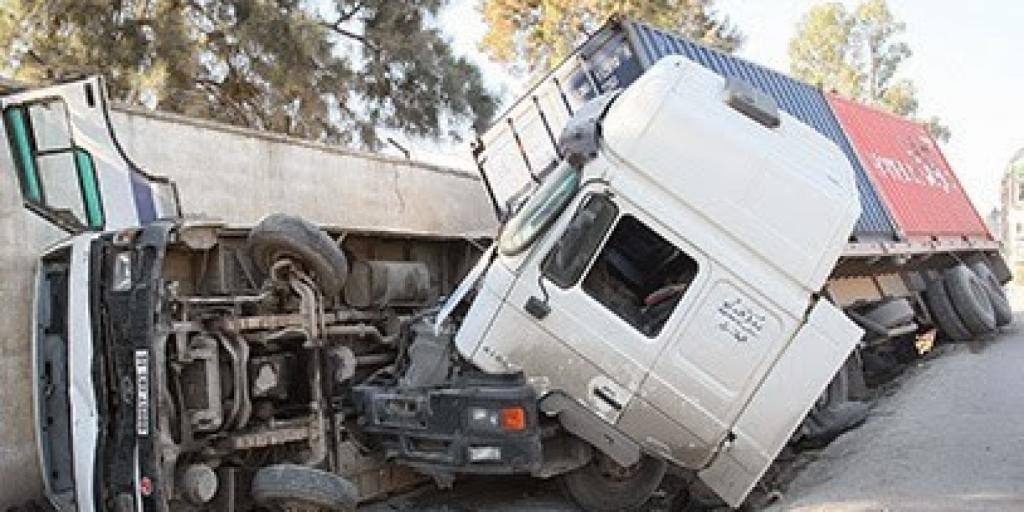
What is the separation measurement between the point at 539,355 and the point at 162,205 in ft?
8.52

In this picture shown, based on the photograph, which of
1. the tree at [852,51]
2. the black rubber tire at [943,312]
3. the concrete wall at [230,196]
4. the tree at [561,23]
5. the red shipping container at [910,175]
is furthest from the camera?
the tree at [852,51]

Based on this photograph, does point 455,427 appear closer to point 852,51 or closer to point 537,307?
point 537,307

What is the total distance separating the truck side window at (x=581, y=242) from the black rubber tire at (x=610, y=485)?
1.19 m

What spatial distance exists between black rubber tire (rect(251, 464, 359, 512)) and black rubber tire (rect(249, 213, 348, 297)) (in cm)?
120

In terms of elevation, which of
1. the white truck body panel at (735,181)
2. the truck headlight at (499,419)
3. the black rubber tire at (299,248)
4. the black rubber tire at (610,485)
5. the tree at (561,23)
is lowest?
the black rubber tire at (610,485)

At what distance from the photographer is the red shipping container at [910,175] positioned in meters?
12.6

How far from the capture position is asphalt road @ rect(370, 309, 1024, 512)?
619 centimetres

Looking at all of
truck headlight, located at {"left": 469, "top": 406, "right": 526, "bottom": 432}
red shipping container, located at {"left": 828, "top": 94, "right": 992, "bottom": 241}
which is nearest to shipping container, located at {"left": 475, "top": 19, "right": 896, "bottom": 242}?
red shipping container, located at {"left": 828, "top": 94, "right": 992, "bottom": 241}

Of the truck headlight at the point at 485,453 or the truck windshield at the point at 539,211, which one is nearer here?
the truck headlight at the point at 485,453

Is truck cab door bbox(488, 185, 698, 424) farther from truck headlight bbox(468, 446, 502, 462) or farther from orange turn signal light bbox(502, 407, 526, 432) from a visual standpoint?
truck headlight bbox(468, 446, 502, 462)

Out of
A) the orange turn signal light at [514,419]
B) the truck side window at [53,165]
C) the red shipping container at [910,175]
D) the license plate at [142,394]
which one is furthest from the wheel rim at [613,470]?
the red shipping container at [910,175]

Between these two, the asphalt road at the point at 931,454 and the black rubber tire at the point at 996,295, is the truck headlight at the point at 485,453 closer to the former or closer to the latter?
the asphalt road at the point at 931,454

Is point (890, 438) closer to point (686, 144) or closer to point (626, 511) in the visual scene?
point (626, 511)

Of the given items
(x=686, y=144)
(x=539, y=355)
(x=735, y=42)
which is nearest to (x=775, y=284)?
(x=686, y=144)
